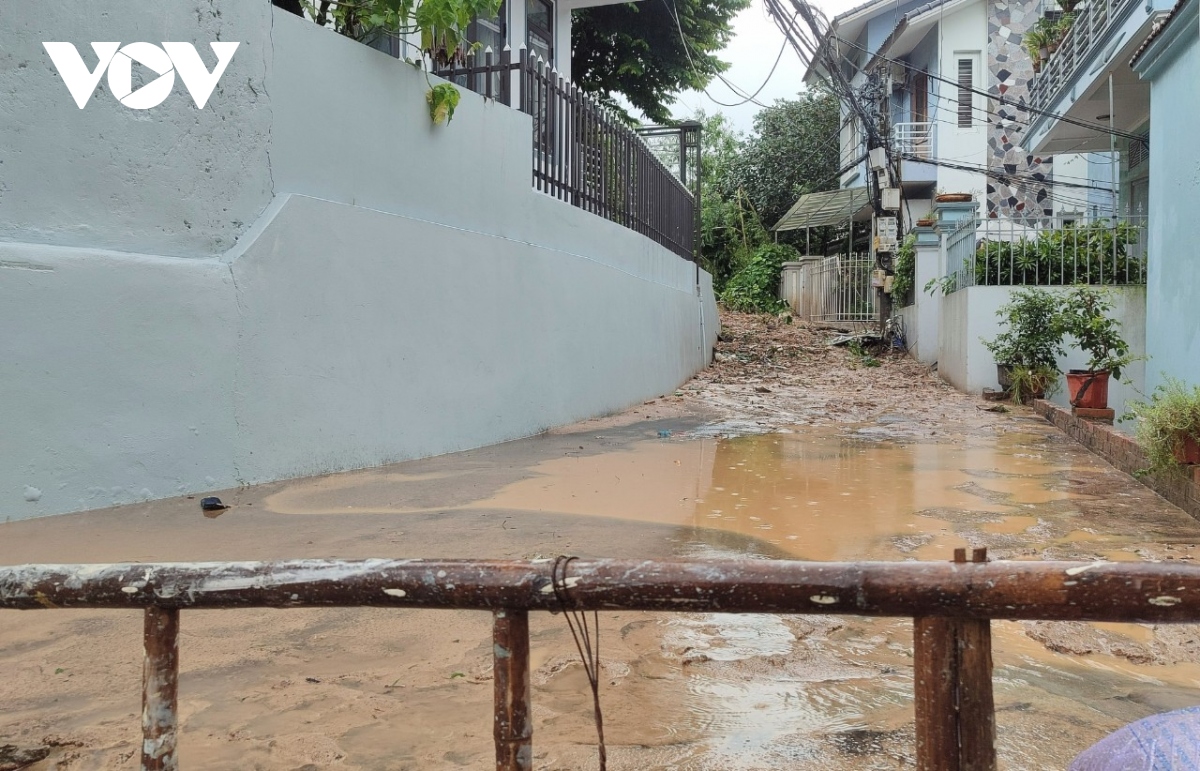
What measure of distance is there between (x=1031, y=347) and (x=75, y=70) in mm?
9730

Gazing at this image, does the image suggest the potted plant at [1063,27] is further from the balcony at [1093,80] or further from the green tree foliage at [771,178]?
the green tree foliage at [771,178]

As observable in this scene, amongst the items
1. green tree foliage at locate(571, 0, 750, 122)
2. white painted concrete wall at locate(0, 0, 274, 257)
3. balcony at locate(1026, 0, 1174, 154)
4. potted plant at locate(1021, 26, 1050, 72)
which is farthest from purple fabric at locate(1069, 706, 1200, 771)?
green tree foliage at locate(571, 0, 750, 122)

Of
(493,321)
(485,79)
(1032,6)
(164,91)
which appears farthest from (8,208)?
(1032,6)

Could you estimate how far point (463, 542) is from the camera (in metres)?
4.37

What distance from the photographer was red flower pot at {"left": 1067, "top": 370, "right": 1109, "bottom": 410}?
344 inches

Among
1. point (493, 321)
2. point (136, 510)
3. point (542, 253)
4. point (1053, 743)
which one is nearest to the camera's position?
point (1053, 743)

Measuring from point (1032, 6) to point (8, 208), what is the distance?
2060 centimetres

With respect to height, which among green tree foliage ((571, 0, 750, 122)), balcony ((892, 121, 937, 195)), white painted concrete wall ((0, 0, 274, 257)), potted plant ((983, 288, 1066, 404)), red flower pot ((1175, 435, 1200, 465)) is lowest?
red flower pot ((1175, 435, 1200, 465))

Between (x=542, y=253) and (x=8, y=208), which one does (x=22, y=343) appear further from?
(x=542, y=253)

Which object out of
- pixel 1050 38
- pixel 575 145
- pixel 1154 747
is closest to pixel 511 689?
pixel 1154 747

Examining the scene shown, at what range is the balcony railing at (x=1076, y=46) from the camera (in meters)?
10.2

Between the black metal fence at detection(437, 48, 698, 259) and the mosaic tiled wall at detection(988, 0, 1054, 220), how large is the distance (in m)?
10.1

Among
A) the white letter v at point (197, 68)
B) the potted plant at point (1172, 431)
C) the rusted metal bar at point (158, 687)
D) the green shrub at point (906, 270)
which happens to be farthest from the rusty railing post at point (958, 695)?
the green shrub at point (906, 270)

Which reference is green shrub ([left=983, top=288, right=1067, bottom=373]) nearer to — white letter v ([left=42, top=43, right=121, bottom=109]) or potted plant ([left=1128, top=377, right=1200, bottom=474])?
potted plant ([left=1128, top=377, right=1200, bottom=474])
